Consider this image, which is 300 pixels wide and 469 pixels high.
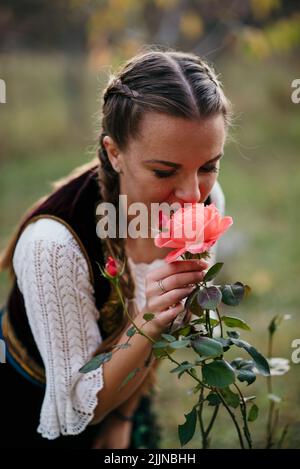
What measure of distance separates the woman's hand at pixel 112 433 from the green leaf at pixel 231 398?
81cm

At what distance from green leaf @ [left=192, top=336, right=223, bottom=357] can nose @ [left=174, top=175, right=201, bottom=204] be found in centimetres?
39

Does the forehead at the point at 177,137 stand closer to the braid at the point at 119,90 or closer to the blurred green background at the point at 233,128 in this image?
the braid at the point at 119,90

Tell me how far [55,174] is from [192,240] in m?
5.62

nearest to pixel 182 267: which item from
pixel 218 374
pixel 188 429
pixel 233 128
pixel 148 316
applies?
pixel 148 316

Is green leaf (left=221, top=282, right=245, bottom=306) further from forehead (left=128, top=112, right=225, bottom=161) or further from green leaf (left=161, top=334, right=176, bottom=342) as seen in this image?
forehead (left=128, top=112, right=225, bottom=161)

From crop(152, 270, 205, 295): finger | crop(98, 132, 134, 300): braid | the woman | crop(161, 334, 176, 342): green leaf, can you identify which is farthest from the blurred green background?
crop(161, 334, 176, 342): green leaf

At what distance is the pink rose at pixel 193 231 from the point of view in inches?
51.9

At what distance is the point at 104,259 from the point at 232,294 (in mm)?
557

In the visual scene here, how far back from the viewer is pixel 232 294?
1418 millimetres

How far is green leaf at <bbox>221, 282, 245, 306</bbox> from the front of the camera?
1.41 m

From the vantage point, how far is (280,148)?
7.43 m

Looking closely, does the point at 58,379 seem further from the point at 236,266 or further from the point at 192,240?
the point at 236,266

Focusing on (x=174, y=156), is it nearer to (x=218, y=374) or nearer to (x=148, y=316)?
(x=148, y=316)

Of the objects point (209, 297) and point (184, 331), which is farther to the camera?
point (184, 331)
